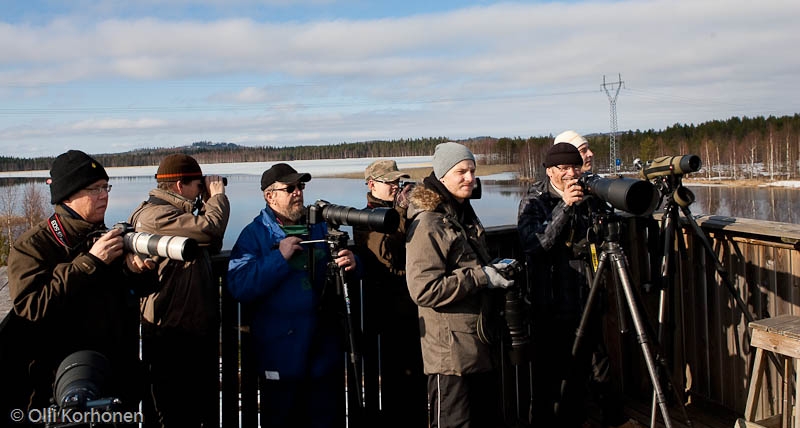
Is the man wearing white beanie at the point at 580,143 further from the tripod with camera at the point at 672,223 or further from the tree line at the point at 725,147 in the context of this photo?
the tree line at the point at 725,147

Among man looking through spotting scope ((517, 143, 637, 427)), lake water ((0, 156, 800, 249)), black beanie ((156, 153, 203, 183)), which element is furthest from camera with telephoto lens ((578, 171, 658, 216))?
lake water ((0, 156, 800, 249))

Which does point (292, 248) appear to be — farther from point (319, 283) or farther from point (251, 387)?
point (251, 387)

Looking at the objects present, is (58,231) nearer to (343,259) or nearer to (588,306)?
(343,259)

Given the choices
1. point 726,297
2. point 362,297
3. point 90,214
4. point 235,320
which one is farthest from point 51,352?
point 726,297

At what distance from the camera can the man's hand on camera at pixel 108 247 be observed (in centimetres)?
244

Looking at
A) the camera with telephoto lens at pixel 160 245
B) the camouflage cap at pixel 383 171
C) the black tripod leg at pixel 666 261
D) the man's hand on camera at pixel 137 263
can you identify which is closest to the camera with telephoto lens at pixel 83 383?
the camera with telephoto lens at pixel 160 245

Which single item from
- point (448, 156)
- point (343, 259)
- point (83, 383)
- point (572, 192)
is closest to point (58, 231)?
point (83, 383)

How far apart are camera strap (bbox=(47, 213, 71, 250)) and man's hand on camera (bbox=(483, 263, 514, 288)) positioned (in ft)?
5.85

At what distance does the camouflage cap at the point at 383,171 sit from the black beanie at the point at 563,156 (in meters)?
0.89

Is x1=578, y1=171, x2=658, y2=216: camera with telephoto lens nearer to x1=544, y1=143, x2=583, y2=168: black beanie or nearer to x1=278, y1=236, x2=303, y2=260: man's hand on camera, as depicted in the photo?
x1=544, y1=143, x2=583, y2=168: black beanie

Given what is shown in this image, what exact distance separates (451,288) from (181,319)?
1.30 metres

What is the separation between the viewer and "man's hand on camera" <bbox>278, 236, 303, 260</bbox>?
2939 millimetres

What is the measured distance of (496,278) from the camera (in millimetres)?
2865

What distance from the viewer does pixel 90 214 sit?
2.62 meters
